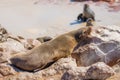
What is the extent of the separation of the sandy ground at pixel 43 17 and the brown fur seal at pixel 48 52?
6.63 meters

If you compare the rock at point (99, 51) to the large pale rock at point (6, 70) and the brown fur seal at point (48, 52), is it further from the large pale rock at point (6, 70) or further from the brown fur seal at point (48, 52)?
the large pale rock at point (6, 70)

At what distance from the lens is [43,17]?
16625mm

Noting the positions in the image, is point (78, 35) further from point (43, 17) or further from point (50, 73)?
point (43, 17)

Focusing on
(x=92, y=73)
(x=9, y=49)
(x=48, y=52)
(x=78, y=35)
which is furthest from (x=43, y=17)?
(x=92, y=73)

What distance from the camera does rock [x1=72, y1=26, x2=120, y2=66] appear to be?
20.9 feet

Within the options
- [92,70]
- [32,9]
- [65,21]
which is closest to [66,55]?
[92,70]

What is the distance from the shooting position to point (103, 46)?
21.0ft

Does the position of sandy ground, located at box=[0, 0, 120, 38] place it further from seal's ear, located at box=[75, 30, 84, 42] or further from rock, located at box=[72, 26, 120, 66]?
rock, located at box=[72, 26, 120, 66]

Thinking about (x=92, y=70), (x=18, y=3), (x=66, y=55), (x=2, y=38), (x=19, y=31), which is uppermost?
(x=92, y=70)

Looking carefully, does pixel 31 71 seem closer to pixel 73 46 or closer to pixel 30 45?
pixel 73 46

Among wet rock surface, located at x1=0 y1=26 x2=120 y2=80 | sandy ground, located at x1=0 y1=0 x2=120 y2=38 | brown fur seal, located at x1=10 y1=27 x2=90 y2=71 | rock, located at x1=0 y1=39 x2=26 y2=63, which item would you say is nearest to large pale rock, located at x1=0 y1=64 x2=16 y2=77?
wet rock surface, located at x1=0 y1=26 x2=120 y2=80

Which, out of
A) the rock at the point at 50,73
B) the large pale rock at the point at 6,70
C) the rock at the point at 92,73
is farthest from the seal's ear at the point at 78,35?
the large pale rock at the point at 6,70

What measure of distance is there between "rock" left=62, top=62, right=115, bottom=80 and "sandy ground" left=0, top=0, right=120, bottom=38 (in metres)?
7.87

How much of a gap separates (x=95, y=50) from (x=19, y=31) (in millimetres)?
8343
